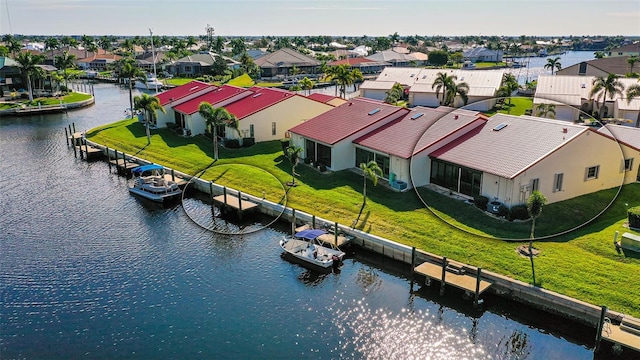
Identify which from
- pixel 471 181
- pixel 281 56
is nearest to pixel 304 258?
pixel 471 181

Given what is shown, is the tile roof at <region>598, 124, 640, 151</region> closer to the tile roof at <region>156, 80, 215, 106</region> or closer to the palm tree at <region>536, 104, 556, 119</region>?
the palm tree at <region>536, 104, 556, 119</region>

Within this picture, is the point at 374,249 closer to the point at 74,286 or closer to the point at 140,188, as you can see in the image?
the point at 74,286

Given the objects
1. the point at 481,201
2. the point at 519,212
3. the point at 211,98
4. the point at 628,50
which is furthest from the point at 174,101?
the point at 628,50

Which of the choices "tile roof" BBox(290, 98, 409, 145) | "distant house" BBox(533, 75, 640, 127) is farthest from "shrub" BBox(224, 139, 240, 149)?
"distant house" BBox(533, 75, 640, 127)

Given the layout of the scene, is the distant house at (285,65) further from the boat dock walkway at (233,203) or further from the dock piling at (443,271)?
the dock piling at (443,271)

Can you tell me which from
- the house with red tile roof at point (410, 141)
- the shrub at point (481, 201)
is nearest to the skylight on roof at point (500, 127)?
the house with red tile roof at point (410, 141)
